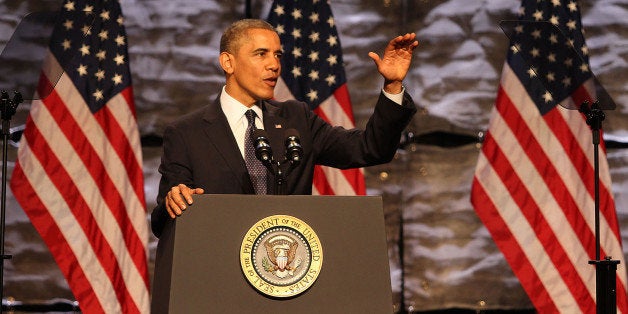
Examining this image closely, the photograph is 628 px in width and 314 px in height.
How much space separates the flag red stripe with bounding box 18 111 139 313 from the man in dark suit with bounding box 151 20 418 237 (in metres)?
1.78

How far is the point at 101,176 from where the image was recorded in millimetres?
4516

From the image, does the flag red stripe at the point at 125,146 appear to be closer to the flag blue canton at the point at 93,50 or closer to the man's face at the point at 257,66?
the flag blue canton at the point at 93,50

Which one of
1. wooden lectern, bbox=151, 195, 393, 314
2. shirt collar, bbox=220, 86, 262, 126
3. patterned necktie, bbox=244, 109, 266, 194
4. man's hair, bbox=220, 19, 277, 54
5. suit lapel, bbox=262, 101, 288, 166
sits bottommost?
wooden lectern, bbox=151, 195, 393, 314

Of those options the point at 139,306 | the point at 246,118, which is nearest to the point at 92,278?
the point at 139,306

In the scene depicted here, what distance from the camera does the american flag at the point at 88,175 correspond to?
176 inches

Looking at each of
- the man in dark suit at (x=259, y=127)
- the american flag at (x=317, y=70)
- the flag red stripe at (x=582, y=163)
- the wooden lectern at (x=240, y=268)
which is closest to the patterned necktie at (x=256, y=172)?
the man in dark suit at (x=259, y=127)

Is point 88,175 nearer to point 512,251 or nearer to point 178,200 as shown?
point 512,251

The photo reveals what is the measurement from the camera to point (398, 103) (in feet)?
8.82

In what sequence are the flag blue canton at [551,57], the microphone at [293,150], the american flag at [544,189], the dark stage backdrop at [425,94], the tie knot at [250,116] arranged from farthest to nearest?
the dark stage backdrop at [425,94]
the american flag at [544,189]
the flag blue canton at [551,57]
the tie knot at [250,116]
the microphone at [293,150]

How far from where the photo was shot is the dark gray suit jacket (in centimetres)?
270

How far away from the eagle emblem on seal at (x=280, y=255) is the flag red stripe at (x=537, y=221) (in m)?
2.66

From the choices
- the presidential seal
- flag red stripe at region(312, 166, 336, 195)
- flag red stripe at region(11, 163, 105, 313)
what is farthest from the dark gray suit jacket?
flag red stripe at region(11, 163, 105, 313)

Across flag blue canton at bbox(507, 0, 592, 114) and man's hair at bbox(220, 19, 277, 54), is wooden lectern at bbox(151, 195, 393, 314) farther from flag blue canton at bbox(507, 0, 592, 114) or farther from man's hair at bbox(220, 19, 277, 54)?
flag blue canton at bbox(507, 0, 592, 114)

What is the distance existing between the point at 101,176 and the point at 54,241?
0.40m
